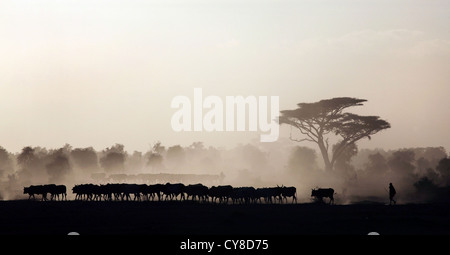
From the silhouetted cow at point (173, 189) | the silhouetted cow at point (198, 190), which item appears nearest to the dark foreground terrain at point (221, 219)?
the silhouetted cow at point (198, 190)

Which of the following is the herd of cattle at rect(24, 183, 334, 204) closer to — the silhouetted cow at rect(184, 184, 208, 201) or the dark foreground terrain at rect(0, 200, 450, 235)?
the silhouetted cow at rect(184, 184, 208, 201)

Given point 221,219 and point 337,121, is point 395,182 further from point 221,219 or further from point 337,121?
point 221,219

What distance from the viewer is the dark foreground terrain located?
48.2 meters

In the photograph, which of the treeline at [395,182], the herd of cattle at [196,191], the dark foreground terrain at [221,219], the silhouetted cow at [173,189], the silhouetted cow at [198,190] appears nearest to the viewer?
the dark foreground terrain at [221,219]

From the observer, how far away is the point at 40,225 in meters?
50.8

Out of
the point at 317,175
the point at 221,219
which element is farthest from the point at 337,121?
the point at 221,219

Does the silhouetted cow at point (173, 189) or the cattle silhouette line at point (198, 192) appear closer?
the cattle silhouette line at point (198, 192)

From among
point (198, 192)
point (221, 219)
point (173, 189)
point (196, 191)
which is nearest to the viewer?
point (221, 219)

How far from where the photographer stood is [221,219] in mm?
53781

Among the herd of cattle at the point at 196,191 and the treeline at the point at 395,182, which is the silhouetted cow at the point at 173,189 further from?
the treeline at the point at 395,182

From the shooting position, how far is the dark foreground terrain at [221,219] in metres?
48.2

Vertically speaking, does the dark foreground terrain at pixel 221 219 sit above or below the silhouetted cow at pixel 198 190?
below
